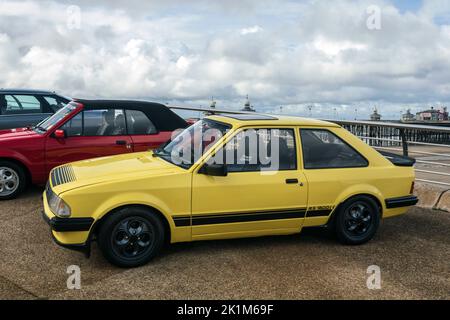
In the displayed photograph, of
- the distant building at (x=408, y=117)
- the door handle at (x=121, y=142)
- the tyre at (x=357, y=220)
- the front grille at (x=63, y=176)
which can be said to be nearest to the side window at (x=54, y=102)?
the door handle at (x=121, y=142)

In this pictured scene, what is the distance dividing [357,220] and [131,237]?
104 inches

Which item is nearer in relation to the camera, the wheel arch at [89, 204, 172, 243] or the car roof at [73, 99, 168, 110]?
the wheel arch at [89, 204, 172, 243]

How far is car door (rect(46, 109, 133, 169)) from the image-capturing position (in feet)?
22.8

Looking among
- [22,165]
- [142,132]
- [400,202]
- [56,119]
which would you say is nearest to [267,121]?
[400,202]

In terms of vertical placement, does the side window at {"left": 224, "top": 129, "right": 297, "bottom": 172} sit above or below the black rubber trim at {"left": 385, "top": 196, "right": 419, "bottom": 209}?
above

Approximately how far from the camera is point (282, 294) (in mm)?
3994

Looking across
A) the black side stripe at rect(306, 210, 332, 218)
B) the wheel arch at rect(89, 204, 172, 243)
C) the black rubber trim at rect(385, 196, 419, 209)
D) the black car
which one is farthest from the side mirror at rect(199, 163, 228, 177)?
the black car

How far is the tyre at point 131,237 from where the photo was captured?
4.34 metres

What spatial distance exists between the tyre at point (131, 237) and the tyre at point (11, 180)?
Result: 322cm

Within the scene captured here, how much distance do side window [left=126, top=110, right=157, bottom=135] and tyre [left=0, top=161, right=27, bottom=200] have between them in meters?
1.76

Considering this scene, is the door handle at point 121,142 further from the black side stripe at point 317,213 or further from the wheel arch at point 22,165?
the black side stripe at point 317,213

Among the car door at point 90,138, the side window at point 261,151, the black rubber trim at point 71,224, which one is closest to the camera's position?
the black rubber trim at point 71,224

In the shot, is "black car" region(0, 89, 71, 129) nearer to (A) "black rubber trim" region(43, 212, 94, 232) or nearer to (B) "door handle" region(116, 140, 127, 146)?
(B) "door handle" region(116, 140, 127, 146)
